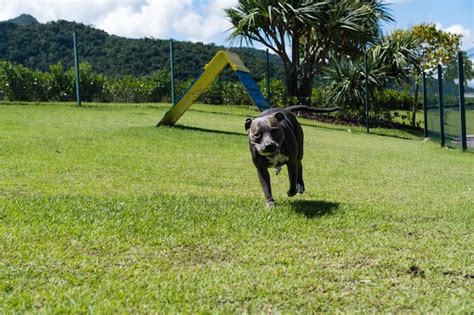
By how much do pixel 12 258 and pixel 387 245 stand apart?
2.39 metres

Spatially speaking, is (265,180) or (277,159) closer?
(277,159)

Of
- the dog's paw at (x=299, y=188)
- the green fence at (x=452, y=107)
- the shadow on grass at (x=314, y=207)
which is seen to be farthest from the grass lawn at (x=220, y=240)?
the green fence at (x=452, y=107)

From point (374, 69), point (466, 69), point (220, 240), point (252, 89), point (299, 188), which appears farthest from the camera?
point (374, 69)

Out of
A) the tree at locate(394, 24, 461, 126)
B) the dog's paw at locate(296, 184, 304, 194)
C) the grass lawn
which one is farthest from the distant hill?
the dog's paw at locate(296, 184, 304, 194)

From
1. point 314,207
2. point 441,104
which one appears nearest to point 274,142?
point 314,207

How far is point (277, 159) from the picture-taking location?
4.67 m

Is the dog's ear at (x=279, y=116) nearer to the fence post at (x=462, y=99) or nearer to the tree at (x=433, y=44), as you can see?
the fence post at (x=462, y=99)

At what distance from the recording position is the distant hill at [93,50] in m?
29.6

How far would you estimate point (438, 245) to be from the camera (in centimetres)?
383

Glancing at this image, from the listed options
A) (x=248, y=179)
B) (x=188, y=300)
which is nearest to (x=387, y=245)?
(x=188, y=300)

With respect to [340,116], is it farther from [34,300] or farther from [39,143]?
[34,300]

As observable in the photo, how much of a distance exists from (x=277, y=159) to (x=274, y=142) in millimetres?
284

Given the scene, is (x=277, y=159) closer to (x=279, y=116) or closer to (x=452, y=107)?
(x=279, y=116)

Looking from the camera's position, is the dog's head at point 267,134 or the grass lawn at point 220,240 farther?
the dog's head at point 267,134
